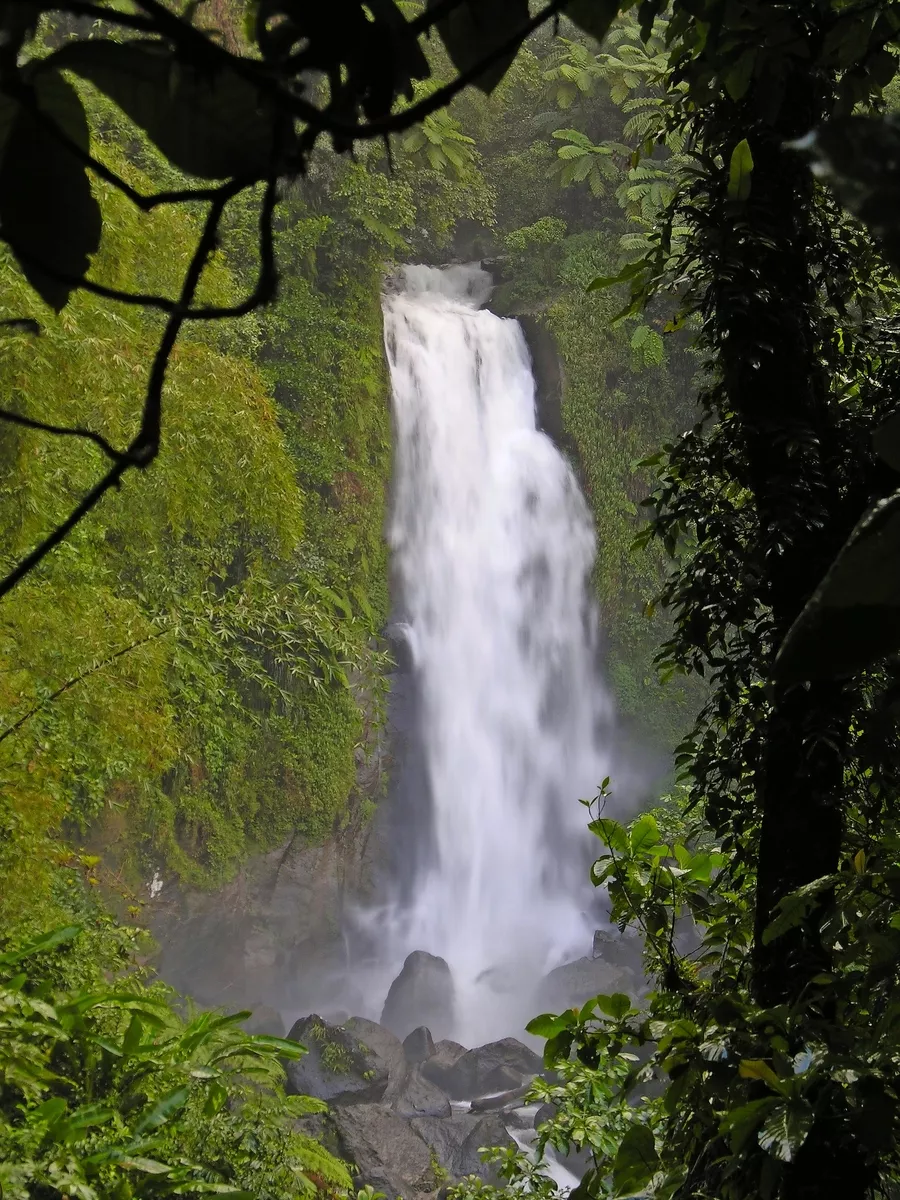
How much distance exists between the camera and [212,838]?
22.7 ft

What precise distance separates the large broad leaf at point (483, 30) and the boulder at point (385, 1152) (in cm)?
546

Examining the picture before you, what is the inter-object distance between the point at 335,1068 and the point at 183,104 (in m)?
6.36

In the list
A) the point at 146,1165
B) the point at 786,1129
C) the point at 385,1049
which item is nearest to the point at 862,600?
the point at 786,1129

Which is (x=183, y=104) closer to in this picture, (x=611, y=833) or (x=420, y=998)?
(x=611, y=833)

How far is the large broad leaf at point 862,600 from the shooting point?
21 centimetres

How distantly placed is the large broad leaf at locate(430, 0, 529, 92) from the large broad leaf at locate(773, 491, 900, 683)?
6.9 inches

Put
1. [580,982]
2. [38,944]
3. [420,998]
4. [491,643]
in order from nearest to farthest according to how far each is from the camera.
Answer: [38,944] < [420,998] < [580,982] < [491,643]

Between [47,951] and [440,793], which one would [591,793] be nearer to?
[440,793]

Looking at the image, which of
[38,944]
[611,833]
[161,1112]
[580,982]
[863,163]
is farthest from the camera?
[580,982]

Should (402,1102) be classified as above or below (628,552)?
above

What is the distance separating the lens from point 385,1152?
522cm

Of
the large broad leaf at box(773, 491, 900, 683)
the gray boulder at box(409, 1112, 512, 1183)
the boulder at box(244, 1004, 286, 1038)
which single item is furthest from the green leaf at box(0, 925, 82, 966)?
the boulder at box(244, 1004, 286, 1038)

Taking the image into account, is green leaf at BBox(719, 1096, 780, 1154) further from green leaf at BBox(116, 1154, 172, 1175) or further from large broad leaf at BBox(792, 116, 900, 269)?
green leaf at BBox(116, 1154, 172, 1175)

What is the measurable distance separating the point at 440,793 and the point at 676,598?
25.8 ft
